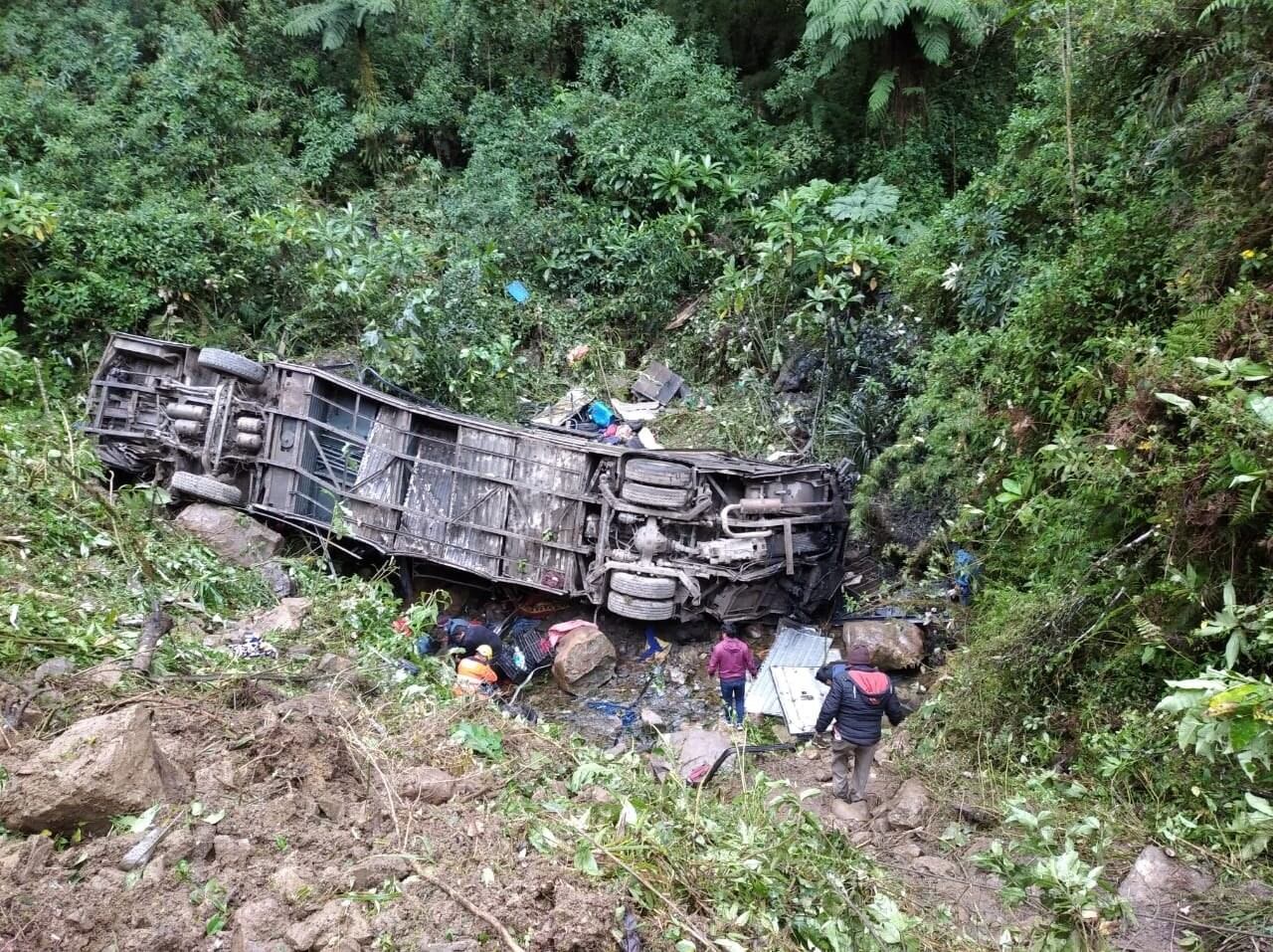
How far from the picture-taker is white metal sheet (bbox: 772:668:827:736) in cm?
698

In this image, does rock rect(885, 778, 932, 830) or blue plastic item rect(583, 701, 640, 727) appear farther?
blue plastic item rect(583, 701, 640, 727)

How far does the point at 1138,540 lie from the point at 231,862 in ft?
15.8

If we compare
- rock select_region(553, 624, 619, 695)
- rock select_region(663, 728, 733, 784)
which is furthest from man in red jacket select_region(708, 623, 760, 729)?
rock select_region(553, 624, 619, 695)

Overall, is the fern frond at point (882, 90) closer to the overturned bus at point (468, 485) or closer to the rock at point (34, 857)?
the overturned bus at point (468, 485)

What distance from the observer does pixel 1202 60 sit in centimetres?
539

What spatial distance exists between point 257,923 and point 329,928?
0.83 ft

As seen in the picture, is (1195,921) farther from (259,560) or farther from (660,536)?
(259,560)

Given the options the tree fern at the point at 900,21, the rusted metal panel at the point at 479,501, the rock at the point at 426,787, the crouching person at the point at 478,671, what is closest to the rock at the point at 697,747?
the crouching person at the point at 478,671

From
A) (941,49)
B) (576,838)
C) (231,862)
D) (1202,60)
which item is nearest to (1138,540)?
(1202,60)

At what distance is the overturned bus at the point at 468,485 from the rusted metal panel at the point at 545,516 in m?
0.01

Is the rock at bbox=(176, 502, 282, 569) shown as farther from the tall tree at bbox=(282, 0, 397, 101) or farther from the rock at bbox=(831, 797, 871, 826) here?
the tall tree at bbox=(282, 0, 397, 101)

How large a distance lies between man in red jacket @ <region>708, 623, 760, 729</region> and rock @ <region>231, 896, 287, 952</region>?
4335mm

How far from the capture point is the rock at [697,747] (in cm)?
591

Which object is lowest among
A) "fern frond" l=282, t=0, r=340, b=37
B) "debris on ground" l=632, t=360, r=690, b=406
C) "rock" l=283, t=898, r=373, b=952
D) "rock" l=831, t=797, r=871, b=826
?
"rock" l=831, t=797, r=871, b=826
